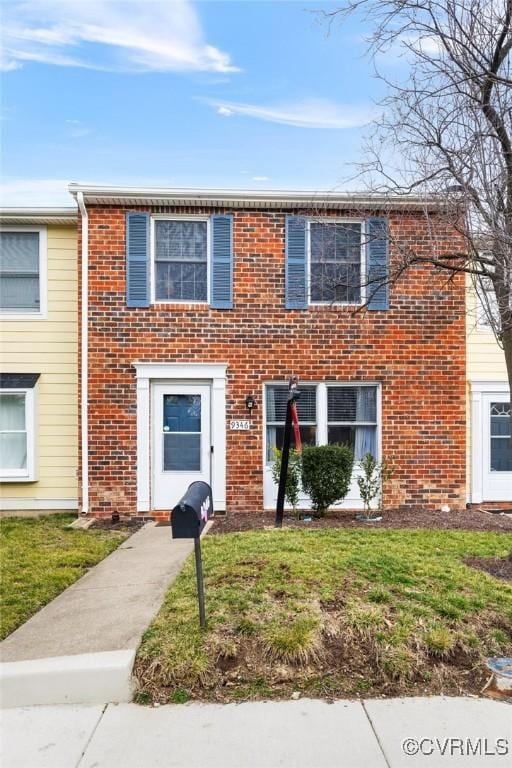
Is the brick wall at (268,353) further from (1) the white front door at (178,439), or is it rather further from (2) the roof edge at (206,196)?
(1) the white front door at (178,439)

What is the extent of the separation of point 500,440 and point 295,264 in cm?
463

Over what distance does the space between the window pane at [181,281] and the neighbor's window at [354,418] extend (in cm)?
269

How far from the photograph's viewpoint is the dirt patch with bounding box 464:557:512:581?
4660 millimetres

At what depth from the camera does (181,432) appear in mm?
8406

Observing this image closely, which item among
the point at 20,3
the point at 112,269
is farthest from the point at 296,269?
the point at 20,3

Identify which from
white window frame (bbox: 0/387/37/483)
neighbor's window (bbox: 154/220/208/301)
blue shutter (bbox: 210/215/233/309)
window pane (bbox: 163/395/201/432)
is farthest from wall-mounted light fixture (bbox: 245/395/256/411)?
white window frame (bbox: 0/387/37/483)

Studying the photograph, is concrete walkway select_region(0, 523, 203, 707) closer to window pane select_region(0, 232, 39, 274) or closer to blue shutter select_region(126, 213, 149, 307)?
blue shutter select_region(126, 213, 149, 307)

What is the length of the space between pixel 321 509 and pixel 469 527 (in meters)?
2.07

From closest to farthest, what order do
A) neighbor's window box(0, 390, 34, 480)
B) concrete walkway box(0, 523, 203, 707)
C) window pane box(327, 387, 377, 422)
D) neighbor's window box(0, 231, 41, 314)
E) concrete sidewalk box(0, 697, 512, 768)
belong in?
concrete sidewalk box(0, 697, 512, 768) < concrete walkway box(0, 523, 203, 707) < window pane box(327, 387, 377, 422) < neighbor's window box(0, 390, 34, 480) < neighbor's window box(0, 231, 41, 314)

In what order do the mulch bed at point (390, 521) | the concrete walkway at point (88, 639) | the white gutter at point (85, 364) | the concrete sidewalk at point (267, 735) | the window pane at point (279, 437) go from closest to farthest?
1. the concrete sidewalk at point (267, 735)
2. the concrete walkway at point (88, 639)
3. the mulch bed at point (390, 521)
4. the white gutter at point (85, 364)
5. the window pane at point (279, 437)

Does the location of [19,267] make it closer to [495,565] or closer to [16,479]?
[16,479]

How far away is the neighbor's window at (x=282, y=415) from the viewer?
8430mm

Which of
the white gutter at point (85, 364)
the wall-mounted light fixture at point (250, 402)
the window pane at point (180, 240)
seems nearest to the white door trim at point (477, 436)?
the wall-mounted light fixture at point (250, 402)

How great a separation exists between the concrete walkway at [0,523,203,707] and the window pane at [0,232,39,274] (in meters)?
5.58
